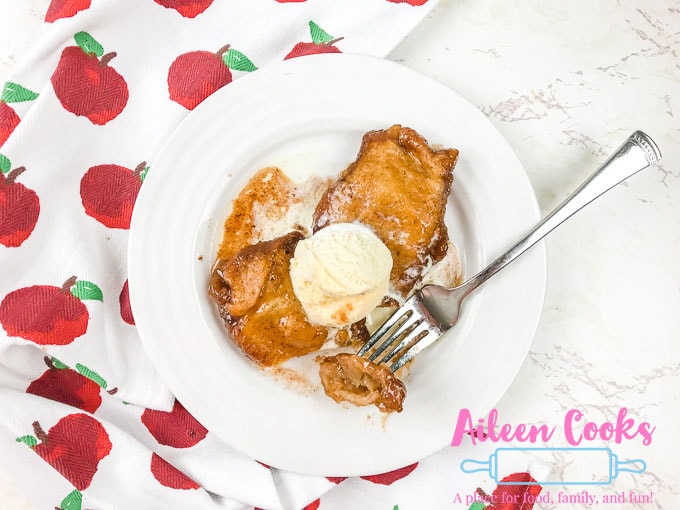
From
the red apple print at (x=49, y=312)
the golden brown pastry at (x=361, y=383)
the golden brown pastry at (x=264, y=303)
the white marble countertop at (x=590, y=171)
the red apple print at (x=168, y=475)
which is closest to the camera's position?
the golden brown pastry at (x=361, y=383)

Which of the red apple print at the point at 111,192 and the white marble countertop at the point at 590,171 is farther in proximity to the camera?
the white marble countertop at the point at 590,171

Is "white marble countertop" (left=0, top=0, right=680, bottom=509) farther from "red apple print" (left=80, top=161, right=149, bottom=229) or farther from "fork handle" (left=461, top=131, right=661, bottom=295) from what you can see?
"red apple print" (left=80, top=161, right=149, bottom=229)

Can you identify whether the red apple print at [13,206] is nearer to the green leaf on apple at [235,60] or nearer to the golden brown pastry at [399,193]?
the green leaf on apple at [235,60]

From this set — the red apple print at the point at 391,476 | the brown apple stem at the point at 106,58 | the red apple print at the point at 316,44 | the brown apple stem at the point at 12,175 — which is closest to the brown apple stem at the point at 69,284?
the brown apple stem at the point at 12,175

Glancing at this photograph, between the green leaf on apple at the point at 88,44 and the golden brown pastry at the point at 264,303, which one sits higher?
the green leaf on apple at the point at 88,44

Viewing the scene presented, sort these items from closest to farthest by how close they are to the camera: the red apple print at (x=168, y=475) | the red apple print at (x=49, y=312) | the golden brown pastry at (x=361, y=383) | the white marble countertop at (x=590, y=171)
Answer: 1. the golden brown pastry at (x=361, y=383)
2. the red apple print at (x=49, y=312)
3. the red apple print at (x=168, y=475)
4. the white marble countertop at (x=590, y=171)

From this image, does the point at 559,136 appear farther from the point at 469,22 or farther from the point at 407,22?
the point at 407,22

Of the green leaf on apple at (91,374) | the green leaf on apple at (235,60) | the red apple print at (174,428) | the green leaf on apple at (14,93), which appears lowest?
the red apple print at (174,428)

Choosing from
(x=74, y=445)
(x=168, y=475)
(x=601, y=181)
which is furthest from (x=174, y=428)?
(x=601, y=181)

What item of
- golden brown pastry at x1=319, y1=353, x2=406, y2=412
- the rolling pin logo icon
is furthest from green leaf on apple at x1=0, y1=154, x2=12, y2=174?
the rolling pin logo icon
